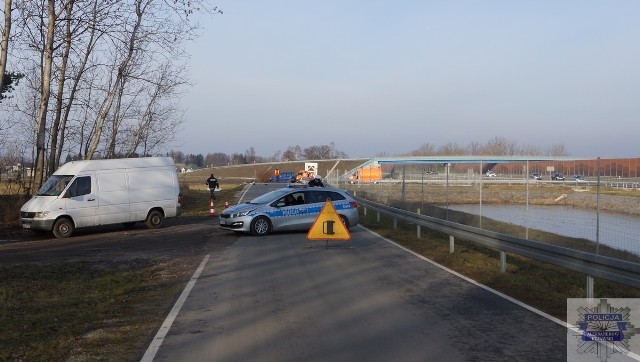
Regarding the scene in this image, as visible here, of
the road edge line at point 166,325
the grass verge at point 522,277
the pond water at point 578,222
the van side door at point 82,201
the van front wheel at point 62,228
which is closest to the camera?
the road edge line at point 166,325

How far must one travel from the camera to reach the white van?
20.4m

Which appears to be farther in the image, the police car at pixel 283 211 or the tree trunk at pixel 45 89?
the tree trunk at pixel 45 89

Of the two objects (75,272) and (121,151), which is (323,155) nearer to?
(121,151)

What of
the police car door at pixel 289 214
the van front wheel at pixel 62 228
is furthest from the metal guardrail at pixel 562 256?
the van front wheel at pixel 62 228

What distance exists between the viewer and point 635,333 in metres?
7.79

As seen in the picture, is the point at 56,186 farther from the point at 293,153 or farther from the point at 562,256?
the point at 293,153

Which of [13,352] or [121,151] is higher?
[121,151]

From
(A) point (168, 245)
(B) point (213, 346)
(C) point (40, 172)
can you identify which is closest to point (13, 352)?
(B) point (213, 346)

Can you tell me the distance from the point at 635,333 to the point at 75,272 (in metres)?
10.1

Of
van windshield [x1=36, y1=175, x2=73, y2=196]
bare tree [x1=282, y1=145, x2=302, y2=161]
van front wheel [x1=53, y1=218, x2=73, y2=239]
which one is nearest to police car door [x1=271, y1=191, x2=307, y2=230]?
van front wheel [x1=53, y1=218, x2=73, y2=239]

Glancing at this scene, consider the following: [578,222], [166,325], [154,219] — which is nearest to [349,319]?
[166,325]

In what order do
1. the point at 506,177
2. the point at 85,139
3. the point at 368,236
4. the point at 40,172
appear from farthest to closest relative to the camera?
the point at 85,139 < the point at 40,172 < the point at 368,236 < the point at 506,177

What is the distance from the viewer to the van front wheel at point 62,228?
20.3 metres

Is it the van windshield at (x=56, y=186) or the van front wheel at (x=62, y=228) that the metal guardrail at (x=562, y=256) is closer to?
the van front wheel at (x=62, y=228)
